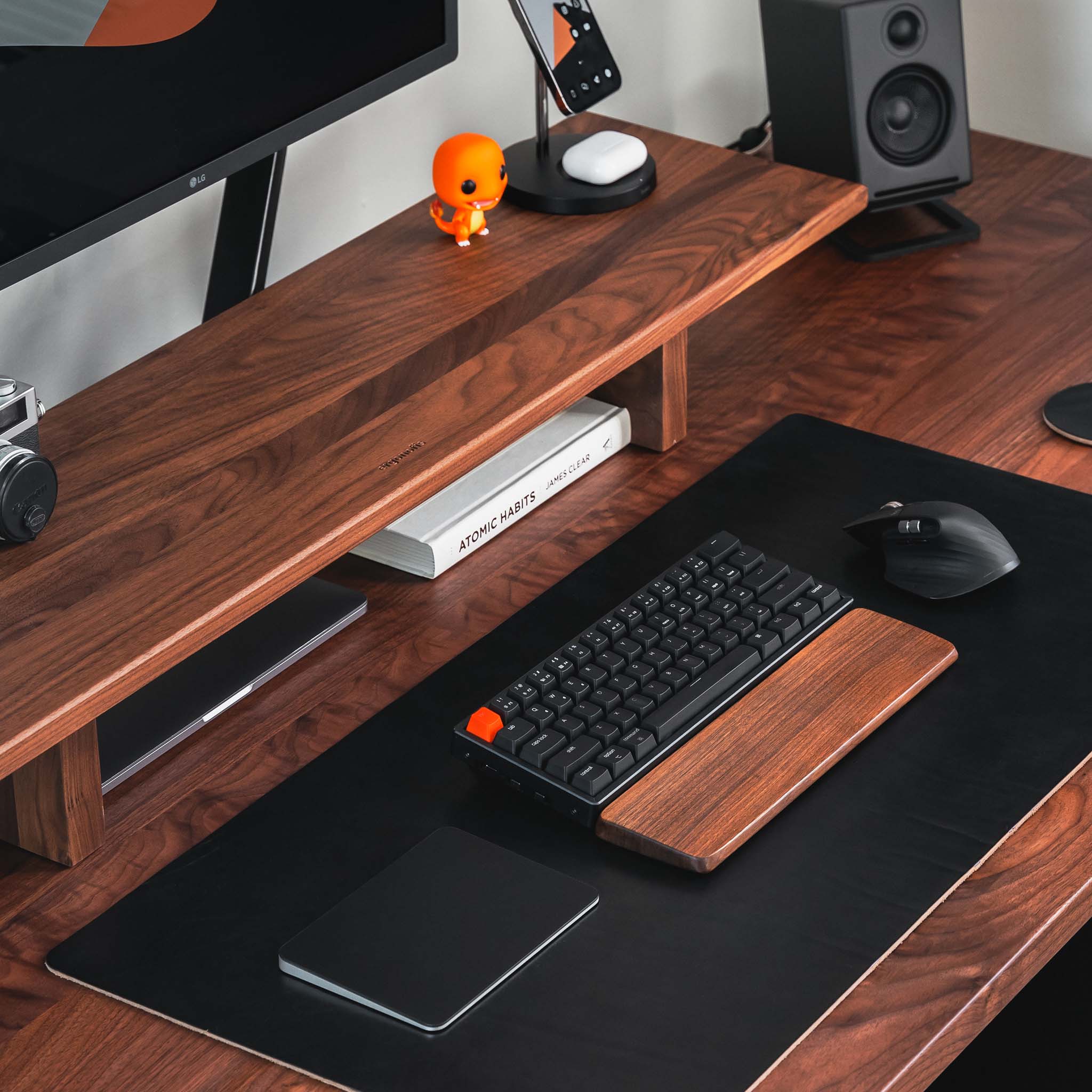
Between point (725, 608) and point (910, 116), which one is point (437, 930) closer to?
point (725, 608)

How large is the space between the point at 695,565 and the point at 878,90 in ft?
2.44

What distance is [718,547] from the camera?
1104 millimetres

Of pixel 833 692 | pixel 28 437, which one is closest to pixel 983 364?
pixel 833 692

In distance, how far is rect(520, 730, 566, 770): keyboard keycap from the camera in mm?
937

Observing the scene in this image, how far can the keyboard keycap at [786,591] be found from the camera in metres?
1.06

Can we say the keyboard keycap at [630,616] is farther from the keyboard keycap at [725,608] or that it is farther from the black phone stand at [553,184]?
the black phone stand at [553,184]

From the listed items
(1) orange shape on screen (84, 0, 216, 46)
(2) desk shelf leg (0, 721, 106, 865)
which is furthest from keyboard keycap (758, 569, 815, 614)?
(1) orange shape on screen (84, 0, 216, 46)

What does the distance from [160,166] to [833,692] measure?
1.88ft

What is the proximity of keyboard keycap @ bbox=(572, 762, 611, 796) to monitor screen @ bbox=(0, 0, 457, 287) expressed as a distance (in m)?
0.47

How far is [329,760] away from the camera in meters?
0.99

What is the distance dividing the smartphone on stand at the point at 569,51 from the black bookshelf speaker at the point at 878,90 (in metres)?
0.29

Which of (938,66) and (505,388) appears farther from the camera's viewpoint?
(938,66)

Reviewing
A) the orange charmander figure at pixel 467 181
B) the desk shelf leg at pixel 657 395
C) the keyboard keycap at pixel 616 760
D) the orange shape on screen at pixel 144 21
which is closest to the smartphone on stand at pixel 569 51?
the orange charmander figure at pixel 467 181

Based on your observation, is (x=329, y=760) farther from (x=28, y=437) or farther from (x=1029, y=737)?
(x=1029, y=737)
